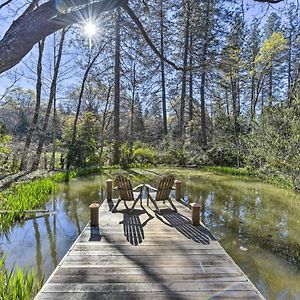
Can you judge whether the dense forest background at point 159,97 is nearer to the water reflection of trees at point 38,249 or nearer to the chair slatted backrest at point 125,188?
the water reflection of trees at point 38,249

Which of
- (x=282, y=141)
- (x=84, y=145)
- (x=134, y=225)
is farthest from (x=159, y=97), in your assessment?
(x=134, y=225)

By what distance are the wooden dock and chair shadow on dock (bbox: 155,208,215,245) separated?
0.02 metres

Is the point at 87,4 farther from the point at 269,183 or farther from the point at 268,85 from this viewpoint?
the point at 268,85

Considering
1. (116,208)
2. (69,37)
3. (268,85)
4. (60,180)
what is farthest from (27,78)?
(268,85)

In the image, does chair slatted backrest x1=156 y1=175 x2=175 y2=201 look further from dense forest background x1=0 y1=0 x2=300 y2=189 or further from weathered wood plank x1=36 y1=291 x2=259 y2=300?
dense forest background x1=0 y1=0 x2=300 y2=189

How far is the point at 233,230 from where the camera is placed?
5.85m

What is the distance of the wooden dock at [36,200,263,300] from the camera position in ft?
8.70

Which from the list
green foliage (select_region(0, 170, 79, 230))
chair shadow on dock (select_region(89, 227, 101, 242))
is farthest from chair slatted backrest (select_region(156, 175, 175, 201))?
green foliage (select_region(0, 170, 79, 230))

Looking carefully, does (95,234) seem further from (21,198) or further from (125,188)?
(21,198)

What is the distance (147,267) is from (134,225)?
1.74m

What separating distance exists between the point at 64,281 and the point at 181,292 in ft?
3.93

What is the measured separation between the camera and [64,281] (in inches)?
112

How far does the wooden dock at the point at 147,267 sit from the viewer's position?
8.70 ft

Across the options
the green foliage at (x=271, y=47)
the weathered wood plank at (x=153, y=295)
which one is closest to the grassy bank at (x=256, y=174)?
the green foliage at (x=271, y=47)
